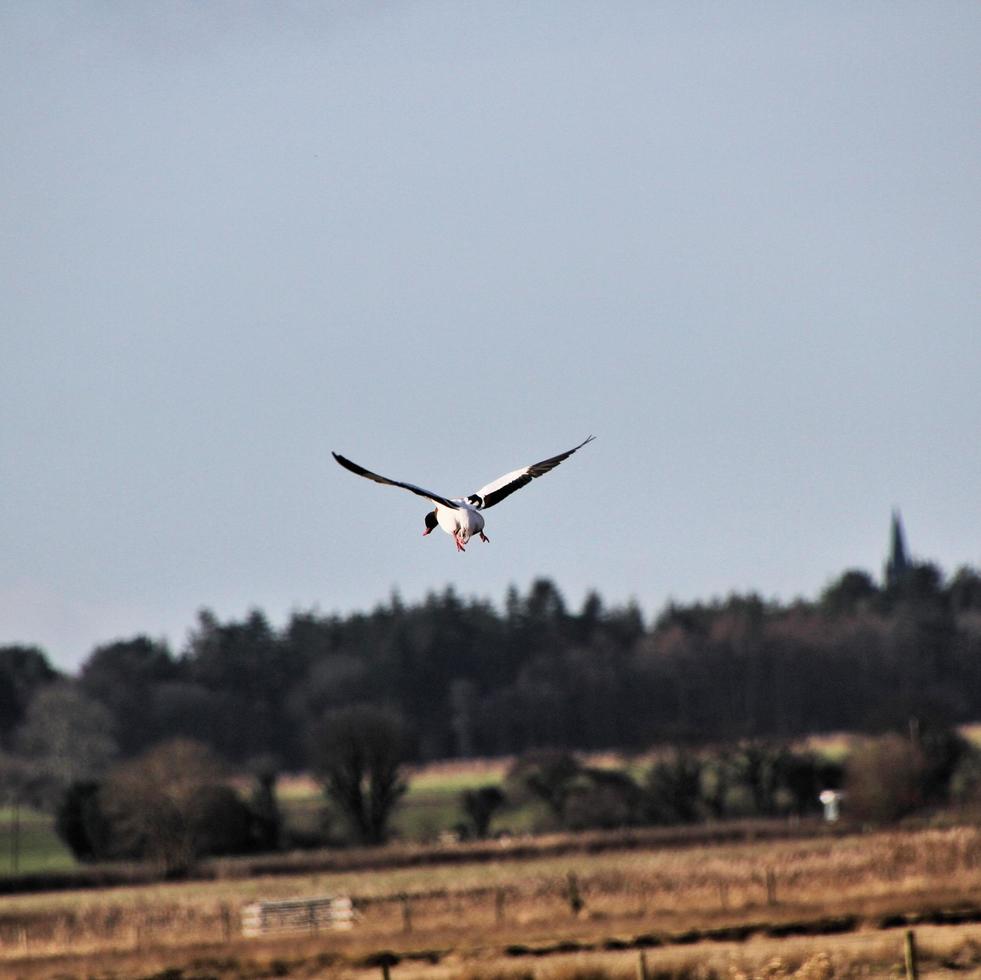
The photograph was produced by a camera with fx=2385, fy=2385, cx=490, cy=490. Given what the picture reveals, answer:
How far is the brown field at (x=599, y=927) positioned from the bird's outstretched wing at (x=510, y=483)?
806 inches

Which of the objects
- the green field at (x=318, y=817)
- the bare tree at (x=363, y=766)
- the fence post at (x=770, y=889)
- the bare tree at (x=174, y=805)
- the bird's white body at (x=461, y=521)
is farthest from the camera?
the green field at (x=318, y=817)

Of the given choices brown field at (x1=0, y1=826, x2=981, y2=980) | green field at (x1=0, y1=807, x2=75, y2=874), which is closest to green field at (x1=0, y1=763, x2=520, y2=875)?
green field at (x1=0, y1=807, x2=75, y2=874)

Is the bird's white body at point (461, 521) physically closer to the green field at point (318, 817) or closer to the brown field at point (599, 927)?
the brown field at point (599, 927)

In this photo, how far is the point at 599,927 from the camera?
5566cm

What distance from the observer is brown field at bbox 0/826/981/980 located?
Answer: 47.2m

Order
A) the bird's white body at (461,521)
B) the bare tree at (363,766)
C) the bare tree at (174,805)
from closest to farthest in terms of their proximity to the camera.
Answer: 1. the bird's white body at (461,521)
2. the bare tree at (174,805)
3. the bare tree at (363,766)

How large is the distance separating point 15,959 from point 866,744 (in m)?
58.2

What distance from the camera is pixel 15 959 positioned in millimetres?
57094

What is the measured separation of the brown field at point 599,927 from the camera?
155 ft

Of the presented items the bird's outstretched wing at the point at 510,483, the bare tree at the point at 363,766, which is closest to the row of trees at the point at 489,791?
the bare tree at the point at 363,766

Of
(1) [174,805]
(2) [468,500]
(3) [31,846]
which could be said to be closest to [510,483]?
(2) [468,500]

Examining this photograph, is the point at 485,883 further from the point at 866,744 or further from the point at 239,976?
the point at 866,744

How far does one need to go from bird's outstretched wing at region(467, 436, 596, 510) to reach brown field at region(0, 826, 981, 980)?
20463mm

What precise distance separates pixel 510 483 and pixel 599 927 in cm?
3203
